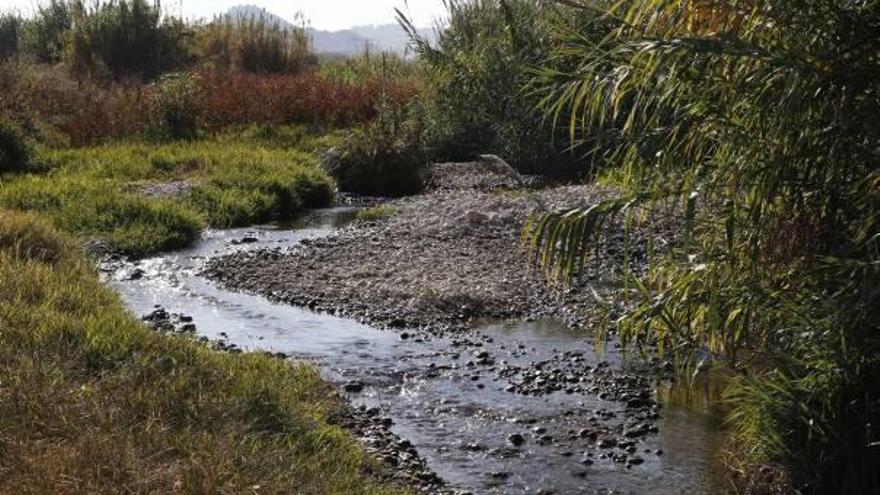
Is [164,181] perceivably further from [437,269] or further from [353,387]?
[353,387]

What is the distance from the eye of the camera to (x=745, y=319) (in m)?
5.35

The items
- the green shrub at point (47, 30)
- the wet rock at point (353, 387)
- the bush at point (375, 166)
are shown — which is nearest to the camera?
the wet rock at point (353, 387)

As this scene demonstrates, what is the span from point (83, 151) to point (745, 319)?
13.4 m

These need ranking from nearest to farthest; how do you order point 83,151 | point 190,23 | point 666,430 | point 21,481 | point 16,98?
point 21,481 → point 666,430 → point 83,151 → point 16,98 → point 190,23

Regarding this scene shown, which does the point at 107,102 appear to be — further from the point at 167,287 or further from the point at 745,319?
the point at 745,319

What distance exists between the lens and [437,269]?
10.8 m

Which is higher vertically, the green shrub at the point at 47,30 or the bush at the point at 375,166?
the green shrub at the point at 47,30

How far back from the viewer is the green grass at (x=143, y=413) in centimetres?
436

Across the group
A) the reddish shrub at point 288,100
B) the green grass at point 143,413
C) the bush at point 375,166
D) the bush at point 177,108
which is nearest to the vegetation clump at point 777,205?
the green grass at point 143,413

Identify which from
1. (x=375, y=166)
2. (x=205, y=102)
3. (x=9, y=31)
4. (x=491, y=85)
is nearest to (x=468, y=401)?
(x=375, y=166)

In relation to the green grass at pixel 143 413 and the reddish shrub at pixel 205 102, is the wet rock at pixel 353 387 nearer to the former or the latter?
the green grass at pixel 143 413

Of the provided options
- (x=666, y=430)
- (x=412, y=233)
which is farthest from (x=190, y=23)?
(x=666, y=430)

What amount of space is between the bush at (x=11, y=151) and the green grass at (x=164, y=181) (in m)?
0.30

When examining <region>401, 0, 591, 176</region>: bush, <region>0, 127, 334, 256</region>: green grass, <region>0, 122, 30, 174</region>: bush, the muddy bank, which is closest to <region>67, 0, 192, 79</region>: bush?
<region>0, 127, 334, 256</region>: green grass
